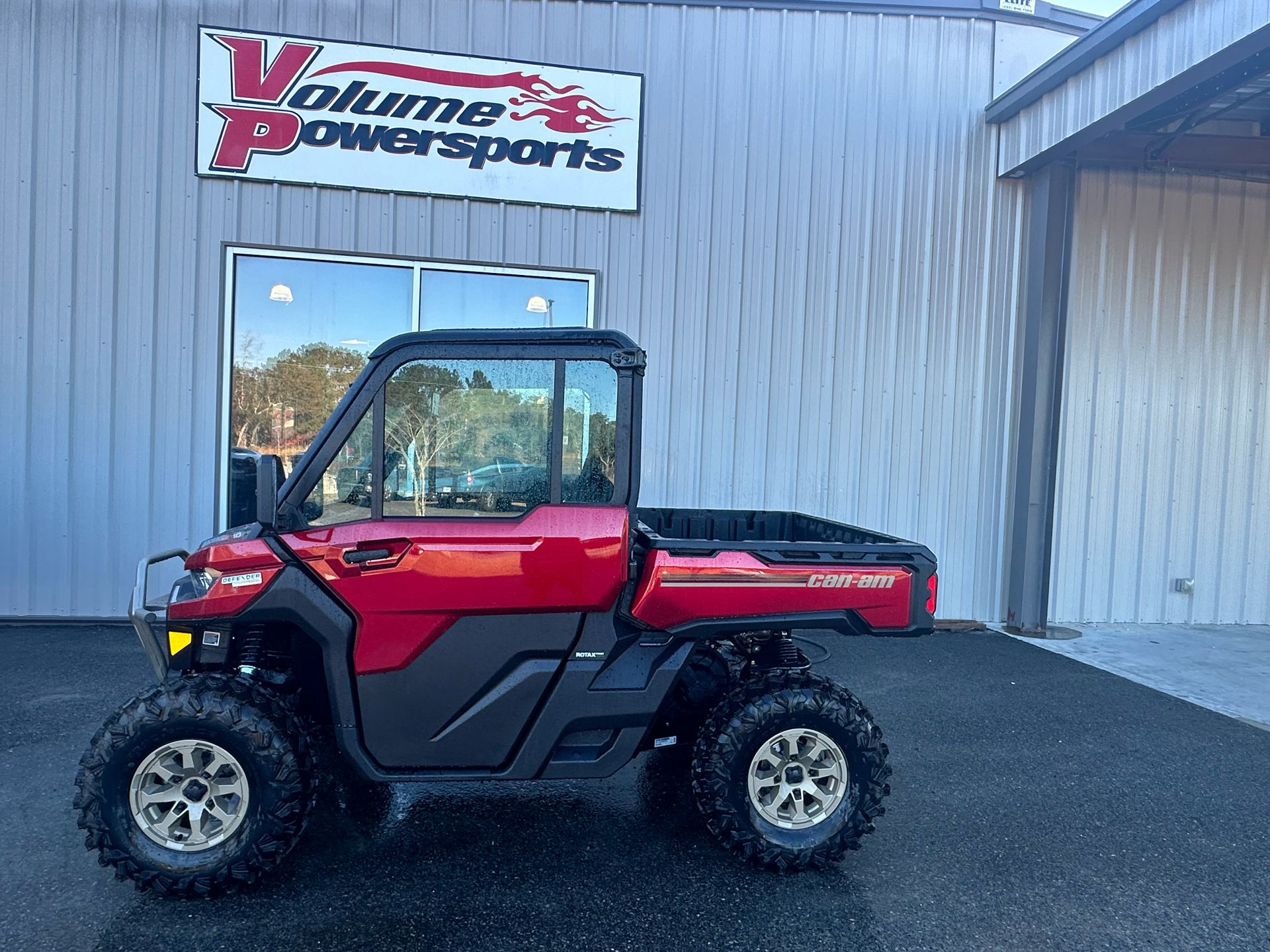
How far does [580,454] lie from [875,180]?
566cm

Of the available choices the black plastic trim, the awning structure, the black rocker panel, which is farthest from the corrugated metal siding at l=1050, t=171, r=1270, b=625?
the black rocker panel

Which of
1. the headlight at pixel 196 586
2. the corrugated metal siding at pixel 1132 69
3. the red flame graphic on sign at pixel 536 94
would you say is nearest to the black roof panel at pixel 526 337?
the headlight at pixel 196 586

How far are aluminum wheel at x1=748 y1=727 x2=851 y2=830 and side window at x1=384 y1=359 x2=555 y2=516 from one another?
52.0 inches

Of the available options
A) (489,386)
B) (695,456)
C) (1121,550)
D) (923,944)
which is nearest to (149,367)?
(695,456)

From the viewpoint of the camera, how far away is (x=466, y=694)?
3.00m

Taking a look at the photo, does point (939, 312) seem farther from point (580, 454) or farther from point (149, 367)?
point (149, 367)

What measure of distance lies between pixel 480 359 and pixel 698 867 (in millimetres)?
2092

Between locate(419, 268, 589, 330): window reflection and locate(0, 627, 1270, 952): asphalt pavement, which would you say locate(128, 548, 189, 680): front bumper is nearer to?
locate(0, 627, 1270, 952): asphalt pavement

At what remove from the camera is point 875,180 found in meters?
7.47

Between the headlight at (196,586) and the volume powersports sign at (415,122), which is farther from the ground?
the volume powersports sign at (415,122)

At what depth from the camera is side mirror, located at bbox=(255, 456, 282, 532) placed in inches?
107

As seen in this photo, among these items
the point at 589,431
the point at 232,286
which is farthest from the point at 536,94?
the point at 589,431

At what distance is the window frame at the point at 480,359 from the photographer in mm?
2920

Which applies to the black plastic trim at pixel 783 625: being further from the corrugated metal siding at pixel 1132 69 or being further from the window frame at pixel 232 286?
the window frame at pixel 232 286
